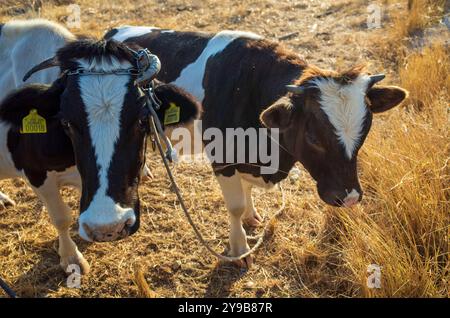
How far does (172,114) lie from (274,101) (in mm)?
880

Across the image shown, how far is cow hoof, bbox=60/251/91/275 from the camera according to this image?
12.5 feet

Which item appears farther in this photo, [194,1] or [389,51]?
[194,1]

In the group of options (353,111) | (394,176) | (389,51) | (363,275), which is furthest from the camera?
(389,51)

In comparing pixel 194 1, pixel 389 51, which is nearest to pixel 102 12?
pixel 194 1

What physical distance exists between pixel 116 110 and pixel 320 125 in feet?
4.42

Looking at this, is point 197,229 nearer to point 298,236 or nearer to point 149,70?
point 298,236

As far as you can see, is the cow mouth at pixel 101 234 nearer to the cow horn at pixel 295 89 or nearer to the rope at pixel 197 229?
the rope at pixel 197 229

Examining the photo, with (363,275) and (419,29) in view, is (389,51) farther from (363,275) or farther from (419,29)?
(363,275)

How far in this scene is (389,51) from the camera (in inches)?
307

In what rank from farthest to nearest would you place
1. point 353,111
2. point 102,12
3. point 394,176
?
point 102,12 → point 394,176 → point 353,111

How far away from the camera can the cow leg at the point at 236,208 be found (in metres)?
3.84

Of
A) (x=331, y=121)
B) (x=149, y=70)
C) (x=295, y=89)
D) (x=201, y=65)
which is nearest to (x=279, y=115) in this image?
(x=295, y=89)
